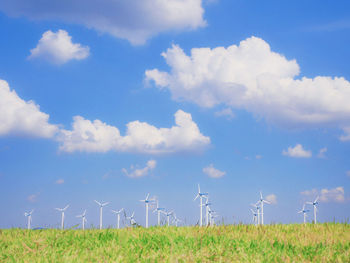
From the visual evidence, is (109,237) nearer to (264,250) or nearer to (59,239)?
(59,239)

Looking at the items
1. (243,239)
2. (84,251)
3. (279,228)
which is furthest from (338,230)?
(84,251)

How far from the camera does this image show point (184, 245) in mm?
11461

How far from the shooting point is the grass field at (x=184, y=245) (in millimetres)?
10297

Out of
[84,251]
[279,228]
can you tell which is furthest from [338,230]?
[84,251]

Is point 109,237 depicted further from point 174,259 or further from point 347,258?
point 347,258

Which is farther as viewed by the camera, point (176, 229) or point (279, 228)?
point (279, 228)

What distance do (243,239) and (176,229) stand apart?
2.53m

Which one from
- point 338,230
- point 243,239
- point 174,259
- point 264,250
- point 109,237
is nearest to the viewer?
point 174,259

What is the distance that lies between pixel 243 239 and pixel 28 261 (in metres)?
6.17

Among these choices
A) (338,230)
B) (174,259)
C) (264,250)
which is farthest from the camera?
(338,230)

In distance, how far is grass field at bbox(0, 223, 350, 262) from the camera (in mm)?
10297

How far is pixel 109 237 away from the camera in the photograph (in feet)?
42.3

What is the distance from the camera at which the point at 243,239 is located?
1210cm

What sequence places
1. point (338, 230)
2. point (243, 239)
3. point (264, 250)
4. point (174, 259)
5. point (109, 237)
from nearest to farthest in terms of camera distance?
point (174, 259) → point (264, 250) → point (243, 239) → point (109, 237) → point (338, 230)
